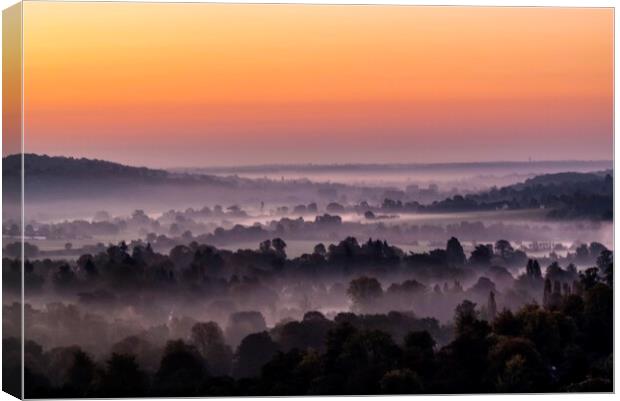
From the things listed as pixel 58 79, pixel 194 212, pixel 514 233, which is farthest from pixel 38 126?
pixel 514 233

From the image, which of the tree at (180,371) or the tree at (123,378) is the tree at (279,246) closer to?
the tree at (180,371)

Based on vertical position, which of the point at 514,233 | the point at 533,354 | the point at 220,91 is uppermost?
the point at 220,91

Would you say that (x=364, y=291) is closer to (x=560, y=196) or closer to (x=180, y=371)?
(x=180, y=371)

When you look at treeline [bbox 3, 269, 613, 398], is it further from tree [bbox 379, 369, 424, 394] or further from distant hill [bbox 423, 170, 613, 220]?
distant hill [bbox 423, 170, 613, 220]

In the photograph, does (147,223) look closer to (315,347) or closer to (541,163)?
→ (315,347)

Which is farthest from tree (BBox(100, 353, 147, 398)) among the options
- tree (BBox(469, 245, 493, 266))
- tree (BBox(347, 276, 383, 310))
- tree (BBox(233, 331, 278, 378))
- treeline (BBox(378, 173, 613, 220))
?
treeline (BBox(378, 173, 613, 220))

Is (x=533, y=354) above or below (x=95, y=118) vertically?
below
